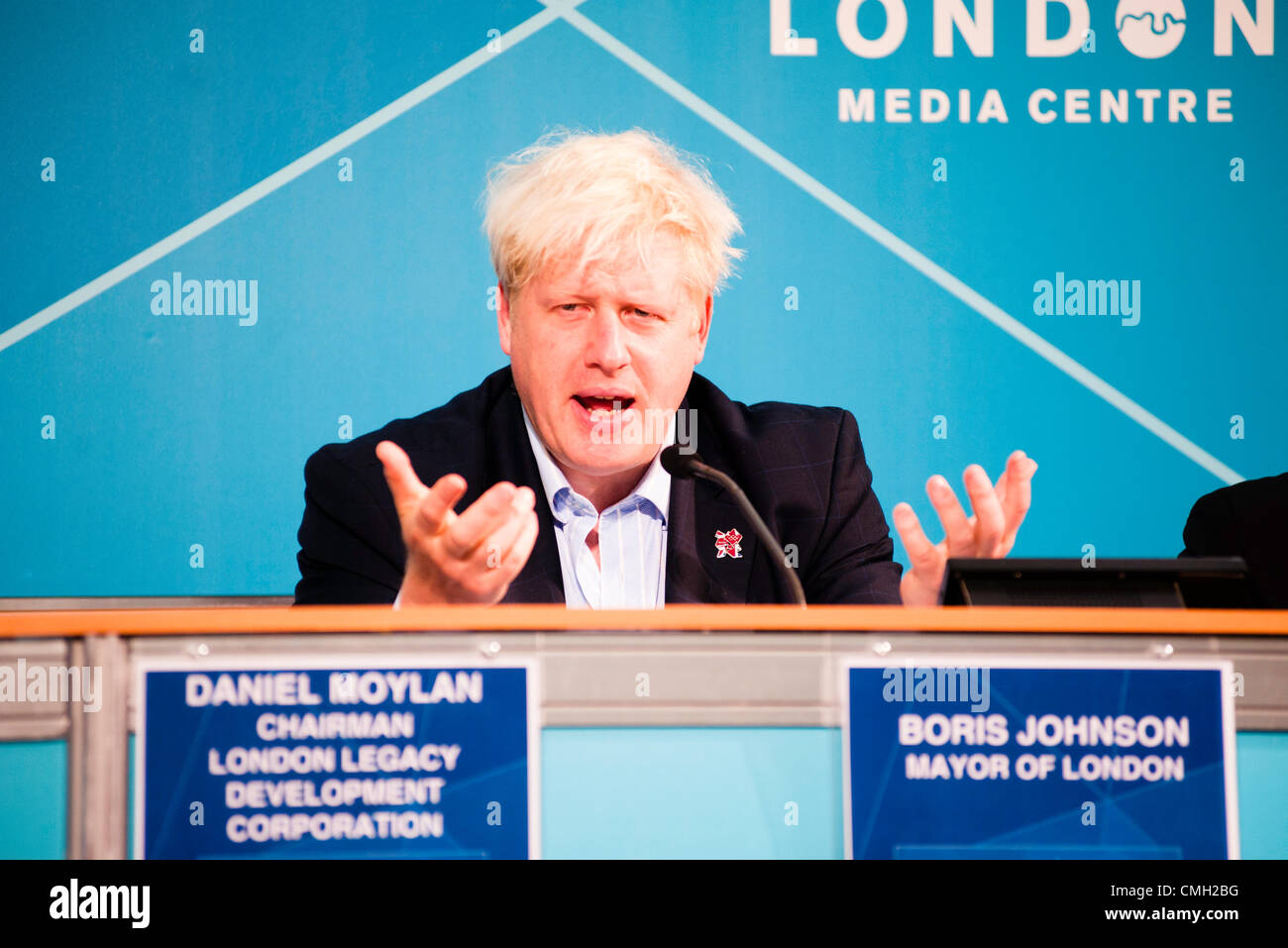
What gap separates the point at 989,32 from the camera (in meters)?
2.83

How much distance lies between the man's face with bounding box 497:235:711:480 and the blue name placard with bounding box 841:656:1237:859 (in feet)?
3.66

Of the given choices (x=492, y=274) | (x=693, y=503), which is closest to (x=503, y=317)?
(x=492, y=274)

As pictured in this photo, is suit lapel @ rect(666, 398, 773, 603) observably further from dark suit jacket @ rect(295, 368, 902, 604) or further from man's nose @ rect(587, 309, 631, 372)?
man's nose @ rect(587, 309, 631, 372)

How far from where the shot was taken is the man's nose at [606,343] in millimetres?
2375

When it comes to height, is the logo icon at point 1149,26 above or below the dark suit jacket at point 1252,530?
above

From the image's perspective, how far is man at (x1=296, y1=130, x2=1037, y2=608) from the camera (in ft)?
7.70

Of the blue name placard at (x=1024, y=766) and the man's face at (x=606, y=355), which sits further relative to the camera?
the man's face at (x=606, y=355)

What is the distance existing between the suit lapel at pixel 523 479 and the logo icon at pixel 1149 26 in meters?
1.67

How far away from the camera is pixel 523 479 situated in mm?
2455

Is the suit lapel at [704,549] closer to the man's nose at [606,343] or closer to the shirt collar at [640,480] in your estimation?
the shirt collar at [640,480]

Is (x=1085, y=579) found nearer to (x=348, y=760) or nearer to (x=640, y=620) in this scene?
(x=640, y=620)

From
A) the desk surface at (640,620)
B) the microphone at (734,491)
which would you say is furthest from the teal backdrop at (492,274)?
the desk surface at (640,620)
